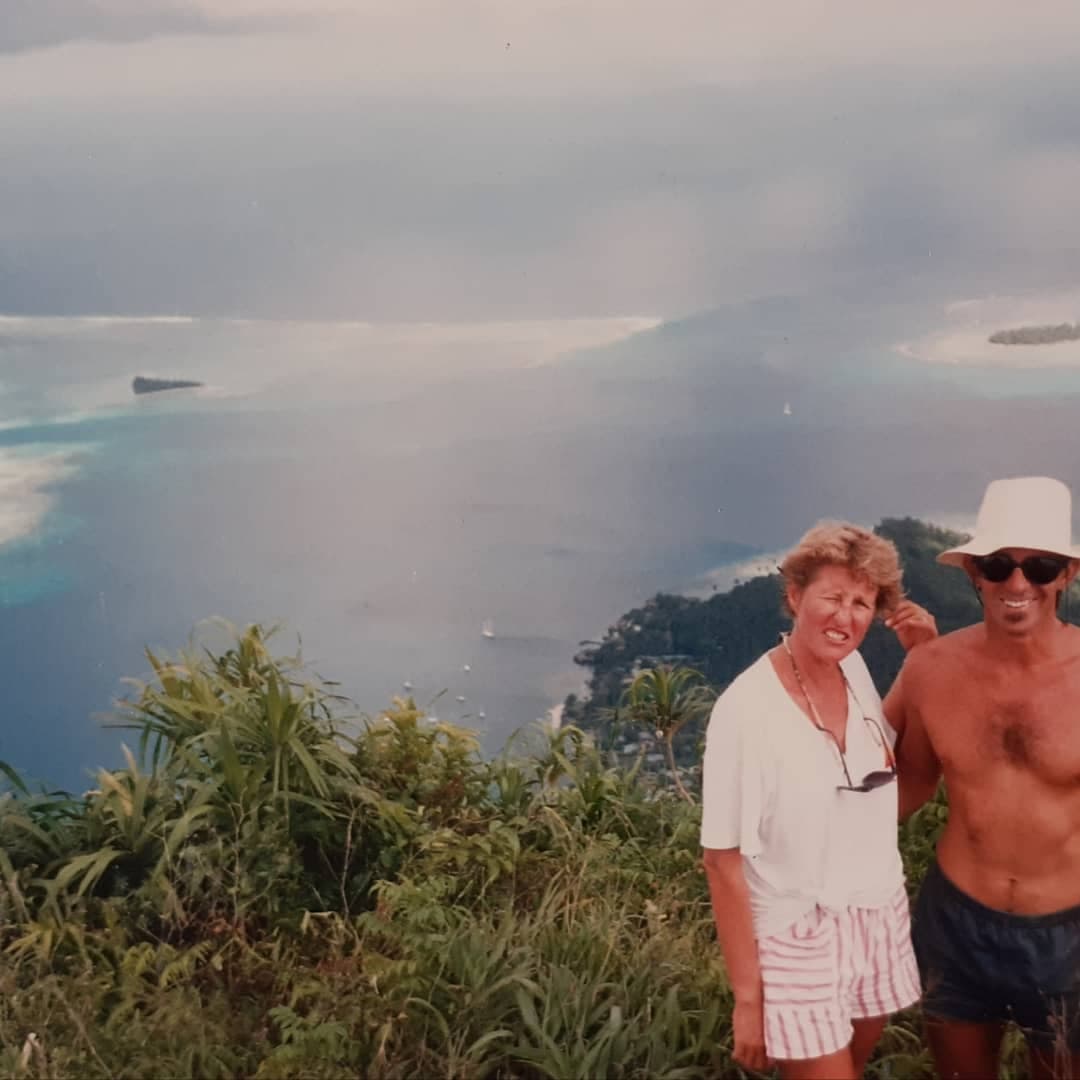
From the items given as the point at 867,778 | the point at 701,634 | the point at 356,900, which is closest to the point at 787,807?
the point at 867,778

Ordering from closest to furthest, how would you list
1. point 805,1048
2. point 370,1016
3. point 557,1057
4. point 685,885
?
point 805,1048 < point 557,1057 < point 370,1016 < point 685,885

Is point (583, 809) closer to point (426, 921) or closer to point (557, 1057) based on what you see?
point (426, 921)

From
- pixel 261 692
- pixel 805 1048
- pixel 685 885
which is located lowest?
pixel 685 885

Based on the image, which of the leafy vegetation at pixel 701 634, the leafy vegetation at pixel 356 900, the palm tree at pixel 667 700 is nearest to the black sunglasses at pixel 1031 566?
the leafy vegetation at pixel 356 900

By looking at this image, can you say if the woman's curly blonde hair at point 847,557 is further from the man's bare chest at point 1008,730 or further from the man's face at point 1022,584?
the man's bare chest at point 1008,730

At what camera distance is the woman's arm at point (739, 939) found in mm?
2152

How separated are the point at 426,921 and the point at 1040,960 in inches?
62.5

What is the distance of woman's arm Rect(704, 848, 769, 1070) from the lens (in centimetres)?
215

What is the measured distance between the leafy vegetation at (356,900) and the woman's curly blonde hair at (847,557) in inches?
52.1

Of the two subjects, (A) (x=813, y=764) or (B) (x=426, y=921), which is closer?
(A) (x=813, y=764)

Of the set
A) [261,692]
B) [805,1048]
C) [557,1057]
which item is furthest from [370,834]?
[805,1048]

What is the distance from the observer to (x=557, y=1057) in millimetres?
2799

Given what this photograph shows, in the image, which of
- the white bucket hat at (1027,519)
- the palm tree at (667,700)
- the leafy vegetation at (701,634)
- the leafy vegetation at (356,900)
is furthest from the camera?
the leafy vegetation at (701,634)

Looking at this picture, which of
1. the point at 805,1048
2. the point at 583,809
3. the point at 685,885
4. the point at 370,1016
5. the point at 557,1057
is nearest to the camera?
the point at 805,1048
